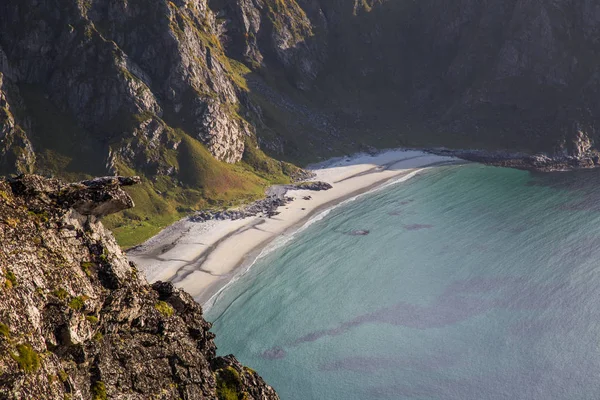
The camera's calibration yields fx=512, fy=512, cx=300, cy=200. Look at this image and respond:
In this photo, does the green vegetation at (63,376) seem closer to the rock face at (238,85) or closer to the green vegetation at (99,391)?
the green vegetation at (99,391)

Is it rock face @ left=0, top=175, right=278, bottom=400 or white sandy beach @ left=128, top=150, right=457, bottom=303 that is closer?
rock face @ left=0, top=175, right=278, bottom=400

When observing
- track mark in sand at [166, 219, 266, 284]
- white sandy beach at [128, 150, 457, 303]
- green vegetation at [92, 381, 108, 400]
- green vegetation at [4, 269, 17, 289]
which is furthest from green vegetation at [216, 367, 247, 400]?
track mark in sand at [166, 219, 266, 284]

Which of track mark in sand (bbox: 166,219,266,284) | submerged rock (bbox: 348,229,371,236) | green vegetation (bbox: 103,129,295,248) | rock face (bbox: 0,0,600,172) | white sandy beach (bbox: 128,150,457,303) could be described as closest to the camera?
track mark in sand (bbox: 166,219,266,284)

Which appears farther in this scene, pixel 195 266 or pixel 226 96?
pixel 226 96

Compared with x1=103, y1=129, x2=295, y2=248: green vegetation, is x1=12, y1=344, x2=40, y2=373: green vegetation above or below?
above

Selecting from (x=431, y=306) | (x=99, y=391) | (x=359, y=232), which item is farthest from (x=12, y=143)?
(x=99, y=391)

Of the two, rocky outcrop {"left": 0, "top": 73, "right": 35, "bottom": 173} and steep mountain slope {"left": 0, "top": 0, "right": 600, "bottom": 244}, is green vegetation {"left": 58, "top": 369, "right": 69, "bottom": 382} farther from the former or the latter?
rocky outcrop {"left": 0, "top": 73, "right": 35, "bottom": 173}

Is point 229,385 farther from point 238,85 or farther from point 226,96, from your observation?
point 238,85

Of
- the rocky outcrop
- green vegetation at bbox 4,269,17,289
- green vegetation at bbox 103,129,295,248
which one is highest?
the rocky outcrop
